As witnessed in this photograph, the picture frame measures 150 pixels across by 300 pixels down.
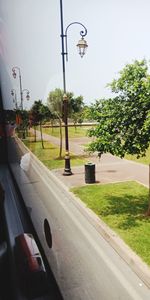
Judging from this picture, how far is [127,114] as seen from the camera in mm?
810

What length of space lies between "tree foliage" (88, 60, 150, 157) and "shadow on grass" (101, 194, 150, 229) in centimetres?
14

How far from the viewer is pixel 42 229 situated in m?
1.29

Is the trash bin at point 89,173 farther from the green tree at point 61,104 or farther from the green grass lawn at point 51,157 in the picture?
the green tree at point 61,104

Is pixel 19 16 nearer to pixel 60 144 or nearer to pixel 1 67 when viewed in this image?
pixel 60 144

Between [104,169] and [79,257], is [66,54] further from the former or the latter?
[79,257]

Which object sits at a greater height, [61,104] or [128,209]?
[61,104]

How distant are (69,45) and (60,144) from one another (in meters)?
0.30

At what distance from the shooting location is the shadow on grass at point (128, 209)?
0.88 m

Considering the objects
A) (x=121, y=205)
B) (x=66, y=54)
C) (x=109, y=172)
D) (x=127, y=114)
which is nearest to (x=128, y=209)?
(x=121, y=205)

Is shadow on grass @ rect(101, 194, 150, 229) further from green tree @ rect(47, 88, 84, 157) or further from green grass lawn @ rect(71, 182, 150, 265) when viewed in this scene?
green tree @ rect(47, 88, 84, 157)

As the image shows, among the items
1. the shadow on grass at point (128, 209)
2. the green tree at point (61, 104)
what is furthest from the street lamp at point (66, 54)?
the shadow on grass at point (128, 209)

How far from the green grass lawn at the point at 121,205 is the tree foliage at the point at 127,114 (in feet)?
0.38

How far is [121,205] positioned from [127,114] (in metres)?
0.28

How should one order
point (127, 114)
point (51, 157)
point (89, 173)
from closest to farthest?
point (127, 114), point (89, 173), point (51, 157)
